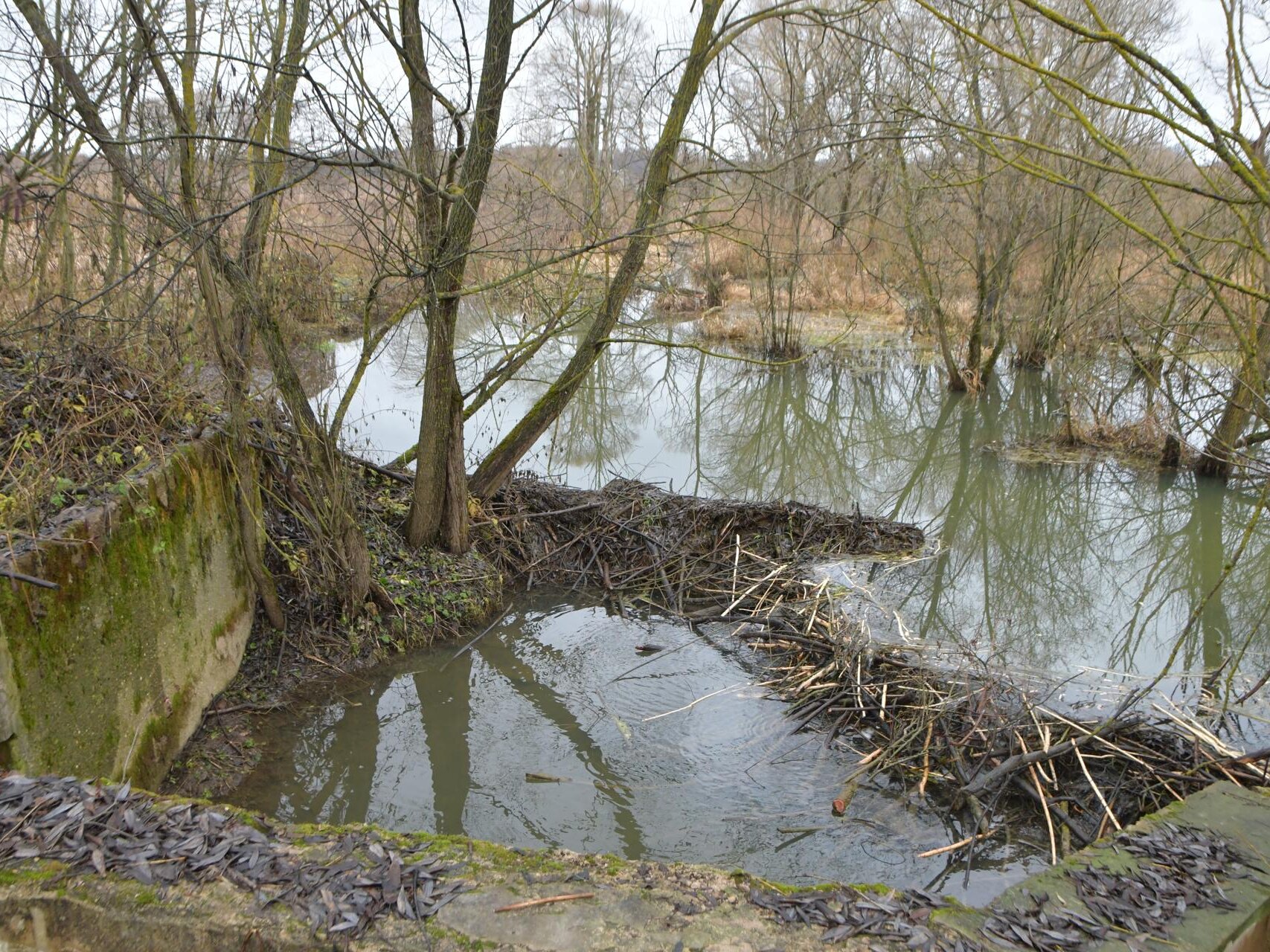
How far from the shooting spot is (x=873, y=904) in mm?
2893

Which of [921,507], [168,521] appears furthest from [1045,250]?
[168,521]

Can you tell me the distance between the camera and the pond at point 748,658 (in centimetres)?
481

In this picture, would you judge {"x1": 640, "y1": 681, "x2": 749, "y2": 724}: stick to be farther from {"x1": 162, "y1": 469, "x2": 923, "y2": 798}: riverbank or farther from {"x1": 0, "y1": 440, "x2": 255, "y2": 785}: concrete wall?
{"x1": 0, "y1": 440, "x2": 255, "y2": 785}: concrete wall

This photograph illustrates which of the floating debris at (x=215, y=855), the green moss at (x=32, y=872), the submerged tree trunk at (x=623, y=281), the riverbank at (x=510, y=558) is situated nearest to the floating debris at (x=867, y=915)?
the floating debris at (x=215, y=855)

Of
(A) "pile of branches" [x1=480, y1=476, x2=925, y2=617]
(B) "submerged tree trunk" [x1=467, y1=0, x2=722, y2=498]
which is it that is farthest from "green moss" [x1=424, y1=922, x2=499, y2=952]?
(B) "submerged tree trunk" [x1=467, y1=0, x2=722, y2=498]

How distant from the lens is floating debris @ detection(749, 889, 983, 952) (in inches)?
108

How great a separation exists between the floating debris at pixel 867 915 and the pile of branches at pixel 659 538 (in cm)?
465

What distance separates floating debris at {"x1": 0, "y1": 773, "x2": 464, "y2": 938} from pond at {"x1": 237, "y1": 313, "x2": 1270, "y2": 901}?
1800 mm

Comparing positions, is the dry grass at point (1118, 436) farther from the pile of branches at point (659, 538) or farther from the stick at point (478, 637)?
the stick at point (478, 637)

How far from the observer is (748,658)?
677 centimetres

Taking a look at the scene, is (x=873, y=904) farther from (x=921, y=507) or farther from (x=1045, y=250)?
(x=1045, y=250)

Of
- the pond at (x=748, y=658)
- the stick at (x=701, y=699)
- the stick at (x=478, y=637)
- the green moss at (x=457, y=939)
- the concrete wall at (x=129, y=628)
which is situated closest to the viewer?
the green moss at (x=457, y=939)

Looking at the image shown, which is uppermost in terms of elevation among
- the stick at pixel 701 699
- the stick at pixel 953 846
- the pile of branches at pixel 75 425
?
the pile of branches at pixel 75 425

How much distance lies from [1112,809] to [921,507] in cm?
676
